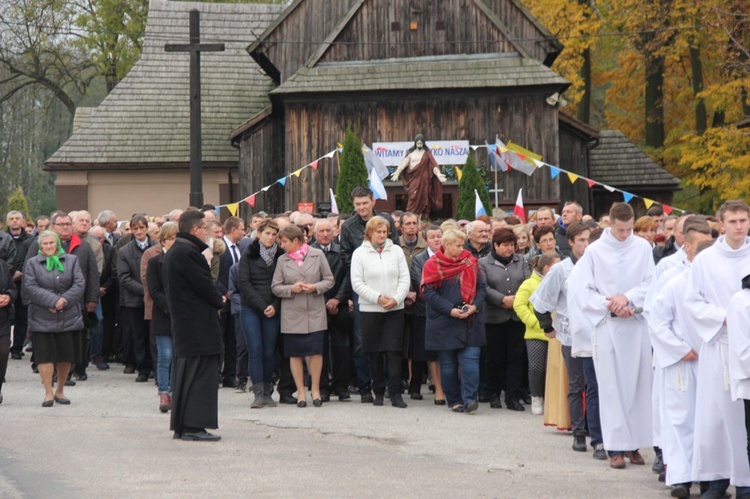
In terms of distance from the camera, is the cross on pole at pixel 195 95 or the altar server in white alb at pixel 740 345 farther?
the cross on pole at pixel 195 95

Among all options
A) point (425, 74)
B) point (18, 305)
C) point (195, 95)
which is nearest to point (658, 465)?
point (18, 305)

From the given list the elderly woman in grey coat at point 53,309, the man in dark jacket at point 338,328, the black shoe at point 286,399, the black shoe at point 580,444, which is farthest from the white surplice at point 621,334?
the elderly woman in grey coat at point 53,309

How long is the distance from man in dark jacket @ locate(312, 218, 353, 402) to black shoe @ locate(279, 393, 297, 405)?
363 mm

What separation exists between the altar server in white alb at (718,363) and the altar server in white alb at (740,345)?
21 cm

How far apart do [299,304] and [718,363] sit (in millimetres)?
6059

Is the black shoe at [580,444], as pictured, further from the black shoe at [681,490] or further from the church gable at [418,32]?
the church gable at [418,32]

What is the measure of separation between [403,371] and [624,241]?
5556 mm

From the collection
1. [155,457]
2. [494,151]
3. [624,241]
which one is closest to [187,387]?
[155,457]

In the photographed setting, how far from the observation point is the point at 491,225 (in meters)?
16.3

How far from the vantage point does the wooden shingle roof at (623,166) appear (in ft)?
122

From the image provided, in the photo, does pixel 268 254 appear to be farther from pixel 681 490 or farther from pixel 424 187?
pixel 424 187

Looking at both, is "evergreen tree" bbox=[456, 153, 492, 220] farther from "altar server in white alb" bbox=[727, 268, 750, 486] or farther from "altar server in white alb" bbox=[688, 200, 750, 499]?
"altar server in white alb" bbox=[727, 268, 750, 486]

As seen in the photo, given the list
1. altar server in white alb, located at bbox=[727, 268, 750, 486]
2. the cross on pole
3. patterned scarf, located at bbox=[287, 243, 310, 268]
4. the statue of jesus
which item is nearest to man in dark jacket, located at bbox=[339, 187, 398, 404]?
patterned scarf, located at bbox=[287, 243, 310, 268]

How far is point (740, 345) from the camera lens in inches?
340
